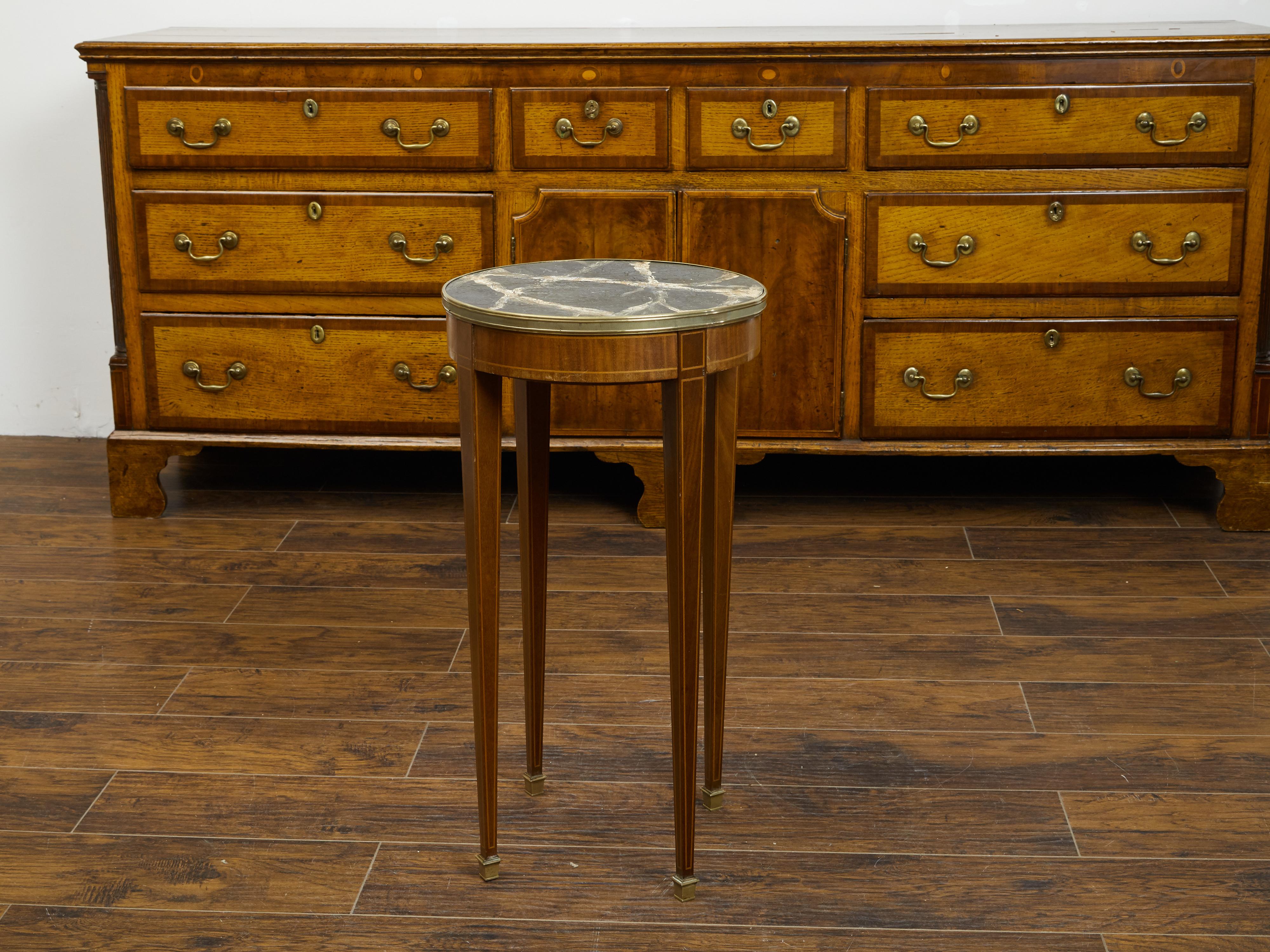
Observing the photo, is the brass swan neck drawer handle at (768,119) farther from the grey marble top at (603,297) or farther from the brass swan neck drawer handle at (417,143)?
the grey marble top at (603,297)

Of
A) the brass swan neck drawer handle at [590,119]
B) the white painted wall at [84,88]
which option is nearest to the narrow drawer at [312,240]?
the brass swan neck drawer handle at [590,119]

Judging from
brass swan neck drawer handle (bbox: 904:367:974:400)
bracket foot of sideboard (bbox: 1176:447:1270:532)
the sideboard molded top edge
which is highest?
the sideboard molded top edge

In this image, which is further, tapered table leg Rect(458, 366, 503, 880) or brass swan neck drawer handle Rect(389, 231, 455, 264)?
brass swan neck drawer handle Rect(389, 231, 455, 264)

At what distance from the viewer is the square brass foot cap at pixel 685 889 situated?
1.74 m

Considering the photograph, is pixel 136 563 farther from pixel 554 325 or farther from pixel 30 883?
pixel 554 325

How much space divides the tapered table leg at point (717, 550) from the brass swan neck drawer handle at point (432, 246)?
1135 mm

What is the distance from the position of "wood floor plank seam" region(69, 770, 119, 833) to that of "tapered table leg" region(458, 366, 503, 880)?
585mm

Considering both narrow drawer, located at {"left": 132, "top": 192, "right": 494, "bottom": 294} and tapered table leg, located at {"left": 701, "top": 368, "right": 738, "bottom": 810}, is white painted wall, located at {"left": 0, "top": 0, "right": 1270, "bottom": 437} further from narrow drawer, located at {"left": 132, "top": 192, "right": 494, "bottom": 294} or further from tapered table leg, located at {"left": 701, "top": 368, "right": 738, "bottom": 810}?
tapered table leg, located at {"left": 701, "top": 368, "right": 738, "bottom": 810}

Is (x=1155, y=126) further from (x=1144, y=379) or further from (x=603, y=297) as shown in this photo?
(x=603, y=297)

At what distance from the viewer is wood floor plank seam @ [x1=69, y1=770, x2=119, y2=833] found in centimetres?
191

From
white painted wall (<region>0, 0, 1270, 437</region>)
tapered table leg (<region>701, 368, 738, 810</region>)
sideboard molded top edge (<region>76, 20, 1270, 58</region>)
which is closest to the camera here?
tapered table leg (<region>701, 368, 738, 810</region>)

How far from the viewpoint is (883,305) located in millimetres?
2922

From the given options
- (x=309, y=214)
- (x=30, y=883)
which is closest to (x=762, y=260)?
(x=309, y=214)

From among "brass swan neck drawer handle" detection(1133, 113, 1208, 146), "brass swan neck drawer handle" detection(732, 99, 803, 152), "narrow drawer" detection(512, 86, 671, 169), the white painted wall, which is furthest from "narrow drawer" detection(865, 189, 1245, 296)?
the white painted wall
